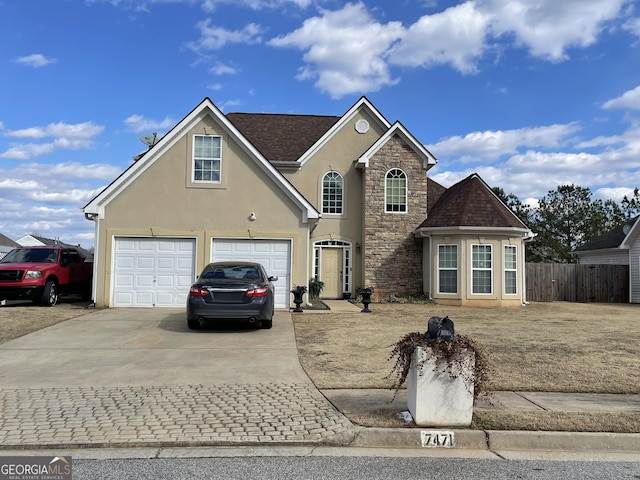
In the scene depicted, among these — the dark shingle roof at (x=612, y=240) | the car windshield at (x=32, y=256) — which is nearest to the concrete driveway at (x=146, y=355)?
the car windshield at (x=32, y=256)

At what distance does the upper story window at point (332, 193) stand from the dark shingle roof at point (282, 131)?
1.54 m

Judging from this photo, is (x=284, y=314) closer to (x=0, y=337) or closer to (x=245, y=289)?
(x=245, y=289)

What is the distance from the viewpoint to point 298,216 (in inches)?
637

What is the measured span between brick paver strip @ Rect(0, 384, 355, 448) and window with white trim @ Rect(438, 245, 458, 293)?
12.7m

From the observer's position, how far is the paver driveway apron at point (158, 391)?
537 cm

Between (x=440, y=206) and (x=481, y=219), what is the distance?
198cm

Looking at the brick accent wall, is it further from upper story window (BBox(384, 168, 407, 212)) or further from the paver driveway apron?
the paver driveway apron

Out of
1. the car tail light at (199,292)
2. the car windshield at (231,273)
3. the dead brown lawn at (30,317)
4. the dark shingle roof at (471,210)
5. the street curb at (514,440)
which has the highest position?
the dark shingle roof at (471,210)

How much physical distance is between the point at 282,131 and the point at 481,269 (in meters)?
10.4

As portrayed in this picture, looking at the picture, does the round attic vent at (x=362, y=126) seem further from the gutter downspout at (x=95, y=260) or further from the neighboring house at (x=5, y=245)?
the neighboring house at (x=5, y=245)

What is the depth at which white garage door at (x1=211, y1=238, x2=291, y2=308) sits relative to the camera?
15961 mm

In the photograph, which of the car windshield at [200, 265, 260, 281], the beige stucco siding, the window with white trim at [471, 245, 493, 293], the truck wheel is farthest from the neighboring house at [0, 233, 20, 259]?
the window with white trim at [471, 245, 493, 293]

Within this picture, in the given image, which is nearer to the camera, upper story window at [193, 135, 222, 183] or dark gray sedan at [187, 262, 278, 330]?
dark gray sedan at [187, 262, 278, 330]

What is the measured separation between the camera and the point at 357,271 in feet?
68.6
